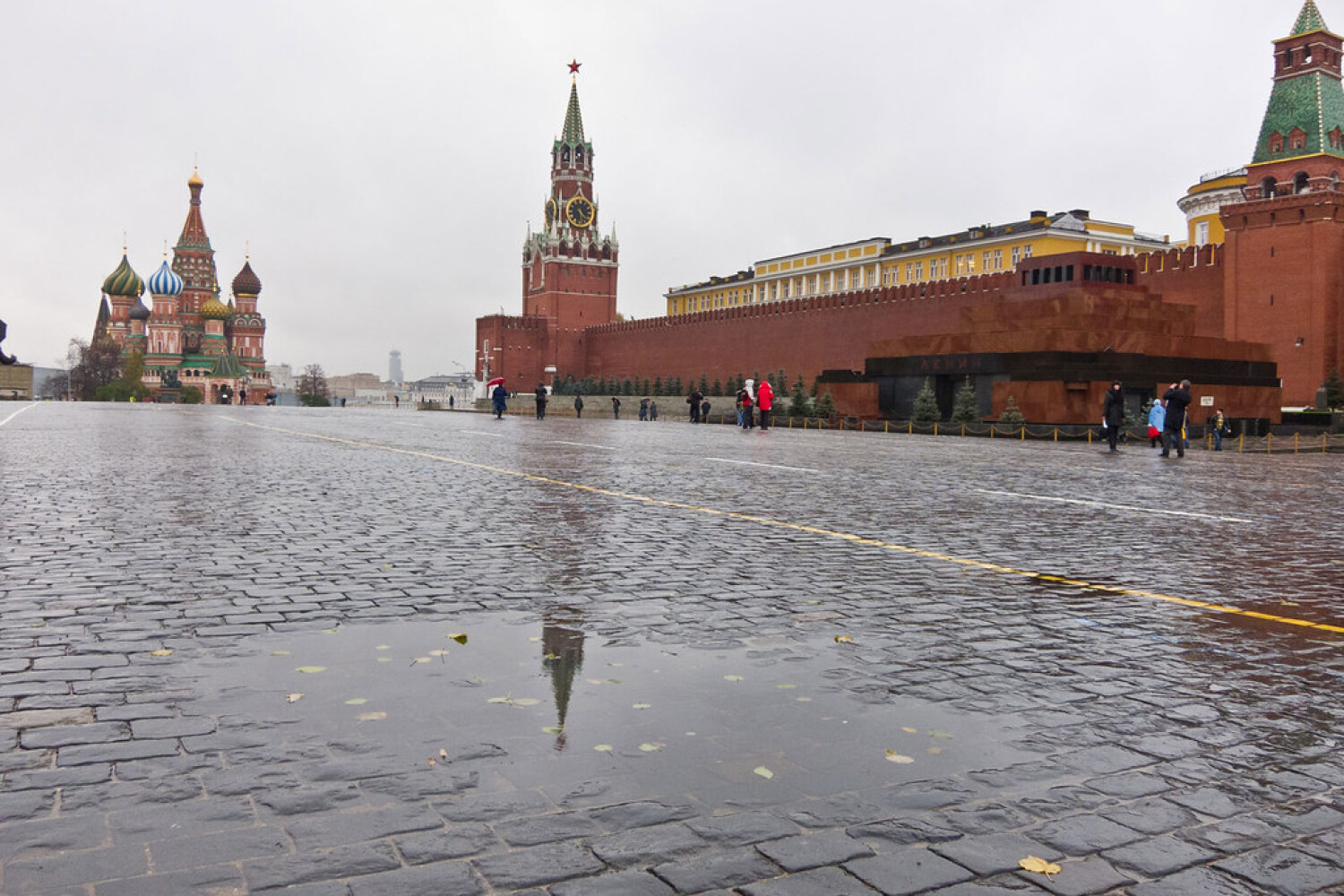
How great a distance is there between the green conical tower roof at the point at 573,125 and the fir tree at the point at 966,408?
64.4 m

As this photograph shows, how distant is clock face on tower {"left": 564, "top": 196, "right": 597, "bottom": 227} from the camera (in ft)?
294

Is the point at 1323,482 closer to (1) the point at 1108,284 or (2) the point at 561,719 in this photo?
(2) the point at 561,719

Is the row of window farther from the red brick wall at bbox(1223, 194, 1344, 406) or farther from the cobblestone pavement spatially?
the cobblestone pavement

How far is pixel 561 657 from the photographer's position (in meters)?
3.70

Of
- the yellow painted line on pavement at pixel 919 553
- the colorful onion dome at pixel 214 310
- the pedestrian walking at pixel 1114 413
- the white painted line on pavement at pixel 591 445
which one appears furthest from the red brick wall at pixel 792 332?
the colorful onion dome at pixel 214 310

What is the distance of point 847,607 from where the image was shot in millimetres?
4680

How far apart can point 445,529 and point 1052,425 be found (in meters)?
25.5

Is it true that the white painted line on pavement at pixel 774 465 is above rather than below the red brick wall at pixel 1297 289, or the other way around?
below

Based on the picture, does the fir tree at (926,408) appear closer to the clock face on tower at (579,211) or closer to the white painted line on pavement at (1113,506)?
the white painted line on pavement at (1113,506)

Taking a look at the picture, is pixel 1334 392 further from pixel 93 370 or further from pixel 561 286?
pixel 93 370

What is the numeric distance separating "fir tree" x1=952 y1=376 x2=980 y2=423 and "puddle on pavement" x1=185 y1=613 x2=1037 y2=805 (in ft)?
99.1

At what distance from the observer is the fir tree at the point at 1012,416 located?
30.8 m

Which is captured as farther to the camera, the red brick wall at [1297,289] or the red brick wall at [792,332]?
the red brick wall at [792,332]

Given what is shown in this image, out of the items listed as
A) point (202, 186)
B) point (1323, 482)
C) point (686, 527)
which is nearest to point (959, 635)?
point (686, 527)
